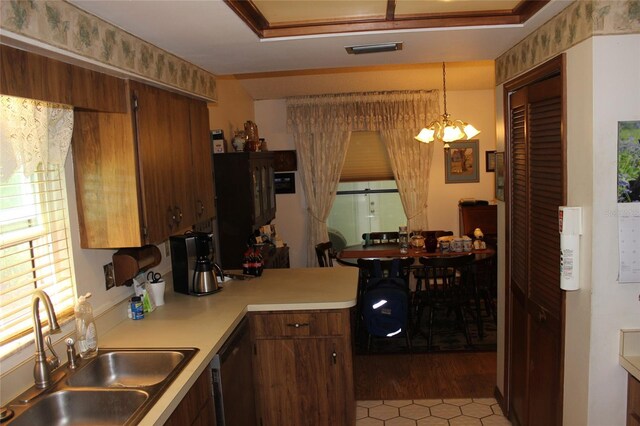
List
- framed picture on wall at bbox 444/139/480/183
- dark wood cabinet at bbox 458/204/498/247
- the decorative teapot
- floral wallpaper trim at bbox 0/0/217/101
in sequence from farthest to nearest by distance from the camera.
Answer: framed picture on wall at bbox 444/139/480/183 < dark wood cabinet at bbox 458/204/498/247 < the decorative teapot < floral wallpaper trim at bbox 0/0/217/101

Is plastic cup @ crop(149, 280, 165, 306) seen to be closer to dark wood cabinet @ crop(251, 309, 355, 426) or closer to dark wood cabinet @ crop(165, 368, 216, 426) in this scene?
dark wood cabinet @ crop(251, 309, 355, 426)

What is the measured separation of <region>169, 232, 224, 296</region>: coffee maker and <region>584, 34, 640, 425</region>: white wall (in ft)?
6.95

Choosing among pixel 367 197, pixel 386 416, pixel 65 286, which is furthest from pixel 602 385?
pixel 367 197

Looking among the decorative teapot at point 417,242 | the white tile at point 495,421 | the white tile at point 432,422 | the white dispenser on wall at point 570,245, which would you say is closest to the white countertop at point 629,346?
the white dispenser on wall at point 570,245

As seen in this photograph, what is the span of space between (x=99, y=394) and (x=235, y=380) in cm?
78

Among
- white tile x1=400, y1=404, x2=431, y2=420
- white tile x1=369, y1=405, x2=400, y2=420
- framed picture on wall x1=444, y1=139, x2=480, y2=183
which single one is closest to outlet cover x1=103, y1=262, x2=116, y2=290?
white tile x1=369, y1=405, x2=400, y2=420

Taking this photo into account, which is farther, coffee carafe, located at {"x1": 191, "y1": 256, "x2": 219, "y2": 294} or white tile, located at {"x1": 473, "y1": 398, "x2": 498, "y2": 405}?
white tile, located at {"x1": 473, "y1": 398, "x2": 498, "y2": 405}

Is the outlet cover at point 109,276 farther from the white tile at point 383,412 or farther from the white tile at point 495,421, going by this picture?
the white tile at point 495,421

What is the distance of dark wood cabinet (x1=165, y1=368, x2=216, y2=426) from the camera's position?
1959mm

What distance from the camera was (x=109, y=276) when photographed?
2.70 metres

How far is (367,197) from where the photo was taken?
686cm

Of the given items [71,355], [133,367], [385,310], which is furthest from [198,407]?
[385,310]

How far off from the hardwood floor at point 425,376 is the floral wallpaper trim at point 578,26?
Answer: 2401 mm

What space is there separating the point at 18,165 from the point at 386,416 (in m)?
2.78
